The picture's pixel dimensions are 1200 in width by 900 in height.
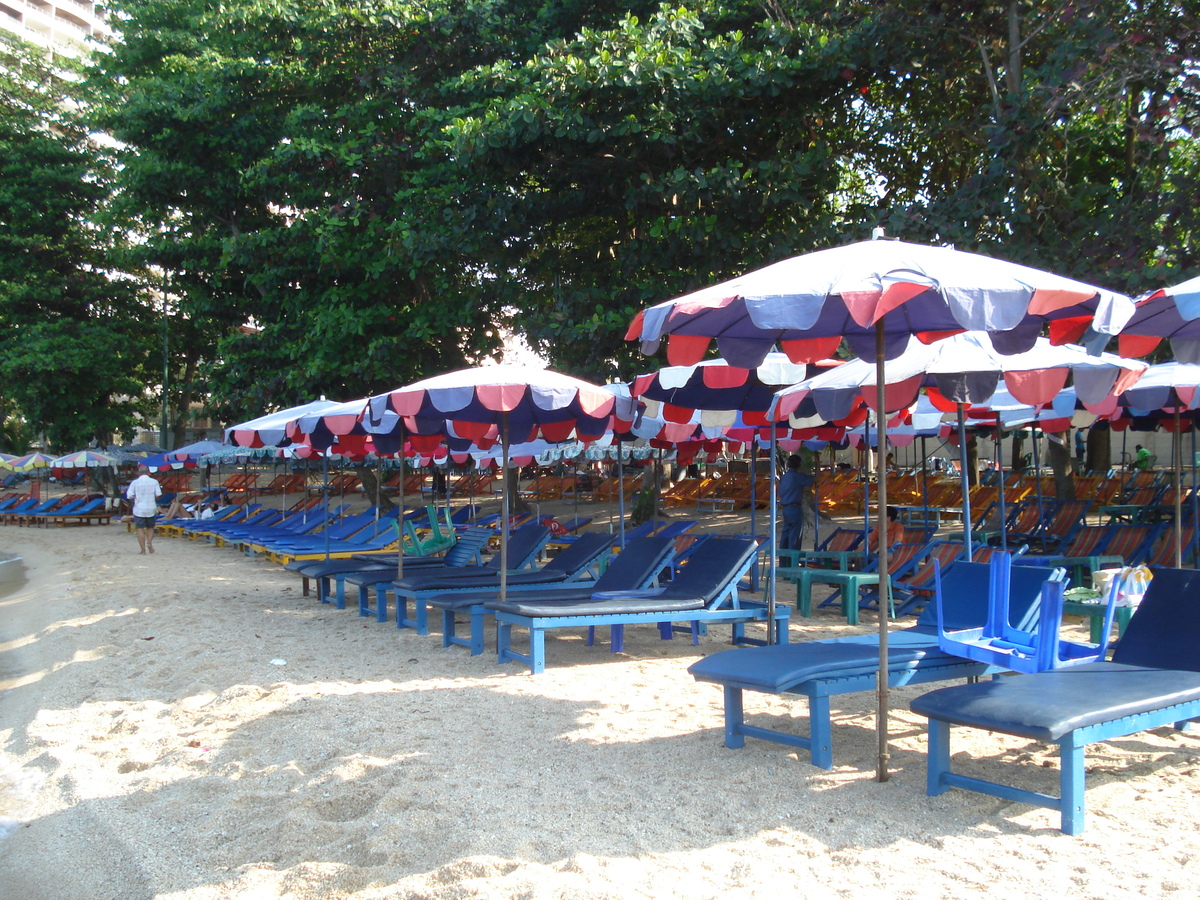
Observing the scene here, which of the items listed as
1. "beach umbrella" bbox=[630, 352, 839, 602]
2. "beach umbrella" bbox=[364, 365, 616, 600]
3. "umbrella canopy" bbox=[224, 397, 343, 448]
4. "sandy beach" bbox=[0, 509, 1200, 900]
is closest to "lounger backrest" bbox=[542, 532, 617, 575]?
"beach umbrella" bbox=[364, 365, 616, 600]

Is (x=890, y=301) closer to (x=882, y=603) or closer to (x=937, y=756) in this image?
(x=882, y=603)

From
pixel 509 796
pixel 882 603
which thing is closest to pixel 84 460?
pixel 509 796

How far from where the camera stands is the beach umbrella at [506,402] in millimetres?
7293

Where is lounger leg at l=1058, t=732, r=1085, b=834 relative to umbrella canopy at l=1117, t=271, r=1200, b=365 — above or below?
below

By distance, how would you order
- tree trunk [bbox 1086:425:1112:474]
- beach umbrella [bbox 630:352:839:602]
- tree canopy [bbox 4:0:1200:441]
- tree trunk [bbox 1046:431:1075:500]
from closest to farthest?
beach umbrella [bbox 630:352:839:602] → tree canopy [bbox 4:0:1200:441] → tree trunk [bbox 1046:431:1075:500] → tree trunk [bbox 1086:425:1112:474]

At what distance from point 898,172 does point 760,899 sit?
14.4m

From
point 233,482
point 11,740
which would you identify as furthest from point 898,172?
point 233,482

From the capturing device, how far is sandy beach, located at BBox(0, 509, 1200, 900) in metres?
3.74

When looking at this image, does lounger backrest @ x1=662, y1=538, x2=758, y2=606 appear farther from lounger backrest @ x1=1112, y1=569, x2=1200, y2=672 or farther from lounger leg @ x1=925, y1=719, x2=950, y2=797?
lounger leg @ x1=925, y1=719, x2=950, y2=797

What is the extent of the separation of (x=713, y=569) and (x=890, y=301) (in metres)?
4.59

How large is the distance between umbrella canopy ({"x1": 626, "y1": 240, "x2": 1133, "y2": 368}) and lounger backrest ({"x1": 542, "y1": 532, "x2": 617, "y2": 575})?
4.69 m

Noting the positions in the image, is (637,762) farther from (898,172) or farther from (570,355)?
(898,172)

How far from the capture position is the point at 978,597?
19.5ft

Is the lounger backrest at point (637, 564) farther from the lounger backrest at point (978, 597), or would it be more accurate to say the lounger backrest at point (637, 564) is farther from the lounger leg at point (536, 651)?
the lounger backrest at point (978, 597)
